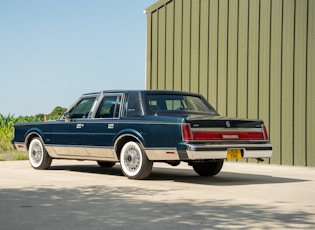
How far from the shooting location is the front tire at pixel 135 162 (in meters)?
10.2

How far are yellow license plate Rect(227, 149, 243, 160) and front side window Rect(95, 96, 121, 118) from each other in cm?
221

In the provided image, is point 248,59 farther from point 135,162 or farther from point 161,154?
point 161,154

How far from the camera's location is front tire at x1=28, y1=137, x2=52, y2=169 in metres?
12.5

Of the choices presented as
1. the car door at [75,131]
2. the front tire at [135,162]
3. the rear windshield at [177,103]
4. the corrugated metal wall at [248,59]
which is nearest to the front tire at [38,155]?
the car door at [75,131]

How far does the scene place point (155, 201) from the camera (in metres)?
7.67

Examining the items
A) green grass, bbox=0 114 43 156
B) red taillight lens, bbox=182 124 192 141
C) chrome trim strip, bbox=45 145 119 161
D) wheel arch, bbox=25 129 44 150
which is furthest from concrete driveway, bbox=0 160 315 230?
green grass, bbox=0 114 43 156

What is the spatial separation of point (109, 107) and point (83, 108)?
75 cm

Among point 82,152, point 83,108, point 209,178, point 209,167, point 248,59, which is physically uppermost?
point 248,59

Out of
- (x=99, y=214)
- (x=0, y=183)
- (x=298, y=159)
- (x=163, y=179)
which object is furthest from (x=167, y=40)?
(x=99, y=214)

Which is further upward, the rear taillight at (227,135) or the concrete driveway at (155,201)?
the rear taillight at (227,135)

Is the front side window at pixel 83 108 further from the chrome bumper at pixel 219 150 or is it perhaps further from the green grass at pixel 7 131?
the green grass at pixel 7 131

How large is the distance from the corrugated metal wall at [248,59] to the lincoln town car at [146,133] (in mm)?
4266

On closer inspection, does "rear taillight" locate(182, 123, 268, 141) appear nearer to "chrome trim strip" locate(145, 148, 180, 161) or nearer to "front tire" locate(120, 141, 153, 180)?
"chrome trim strip" locate(145, 148, 180, 161)

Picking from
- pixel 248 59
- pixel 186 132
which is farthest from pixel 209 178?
pixel 248 59
